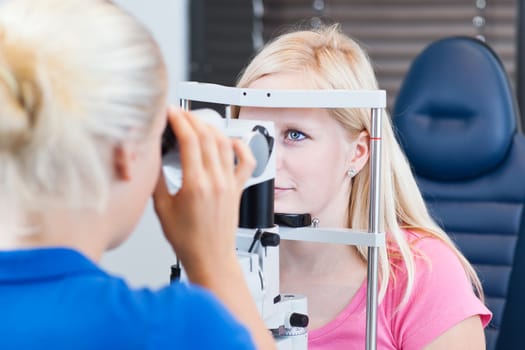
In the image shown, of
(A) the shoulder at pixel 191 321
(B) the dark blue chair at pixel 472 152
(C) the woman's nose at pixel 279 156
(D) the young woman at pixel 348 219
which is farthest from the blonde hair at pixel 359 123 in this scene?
(A) the shoulder at pixel 191 321

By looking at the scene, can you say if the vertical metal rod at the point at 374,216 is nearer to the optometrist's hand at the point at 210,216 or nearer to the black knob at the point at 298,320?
the black knob at the point at 298,320

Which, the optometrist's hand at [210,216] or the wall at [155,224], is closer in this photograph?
the optometrist's hand at [210,216]

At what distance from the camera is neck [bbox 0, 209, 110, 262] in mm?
872

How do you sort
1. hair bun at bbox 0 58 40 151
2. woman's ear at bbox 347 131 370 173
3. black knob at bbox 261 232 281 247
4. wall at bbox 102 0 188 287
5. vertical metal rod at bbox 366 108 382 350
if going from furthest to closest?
wall at bbox 102 0 188 287 → woman's ear at bbox 347 131 370 173 → vertical metal rod at bbox 366 108 382 350 → black knob at bbox 261 232 281 247 → hair bun at bbox 0 58 40 151

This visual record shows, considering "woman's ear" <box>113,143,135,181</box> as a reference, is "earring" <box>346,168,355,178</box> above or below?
below

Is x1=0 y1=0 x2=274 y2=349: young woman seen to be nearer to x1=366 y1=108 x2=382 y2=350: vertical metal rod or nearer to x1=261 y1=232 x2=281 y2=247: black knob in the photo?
x1=261 y1=232 x2=281 y2=247: black knob

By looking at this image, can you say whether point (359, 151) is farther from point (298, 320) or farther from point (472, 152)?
point (472, 152)

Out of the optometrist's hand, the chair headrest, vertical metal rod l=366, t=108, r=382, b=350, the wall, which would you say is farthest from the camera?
the wall

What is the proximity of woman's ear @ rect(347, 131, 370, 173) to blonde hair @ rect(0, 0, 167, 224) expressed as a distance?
35.0 inches

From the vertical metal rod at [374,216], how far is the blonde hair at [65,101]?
1.98 feet

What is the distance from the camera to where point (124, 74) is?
2.83 ft

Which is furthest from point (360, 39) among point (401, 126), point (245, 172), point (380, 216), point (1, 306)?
point (1, 306)

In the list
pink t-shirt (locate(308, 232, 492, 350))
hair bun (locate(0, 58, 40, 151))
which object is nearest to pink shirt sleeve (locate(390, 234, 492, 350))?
pink t-shirt (locate(308, 232, 492, 350))

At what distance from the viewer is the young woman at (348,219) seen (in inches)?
64.4
